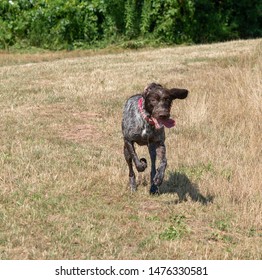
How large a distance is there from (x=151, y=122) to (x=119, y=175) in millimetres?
1473

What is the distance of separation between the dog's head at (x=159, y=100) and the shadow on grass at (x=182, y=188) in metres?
1.44

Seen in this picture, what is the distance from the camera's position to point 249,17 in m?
27.8

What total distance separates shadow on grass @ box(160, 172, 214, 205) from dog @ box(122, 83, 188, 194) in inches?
12.7

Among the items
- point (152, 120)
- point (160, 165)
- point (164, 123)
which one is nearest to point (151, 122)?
point (152, 120)

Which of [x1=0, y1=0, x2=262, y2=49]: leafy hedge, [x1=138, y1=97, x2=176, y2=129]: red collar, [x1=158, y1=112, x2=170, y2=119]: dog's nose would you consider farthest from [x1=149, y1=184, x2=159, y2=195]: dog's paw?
[x1=0, y1=0, x2=262, y2=49]: leafy hedge

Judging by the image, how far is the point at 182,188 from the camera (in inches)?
309

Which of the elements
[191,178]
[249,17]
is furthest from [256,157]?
[249,17]

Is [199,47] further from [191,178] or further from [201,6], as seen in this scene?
[191,178]

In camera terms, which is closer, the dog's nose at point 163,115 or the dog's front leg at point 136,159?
the dog's nose at point 163,115

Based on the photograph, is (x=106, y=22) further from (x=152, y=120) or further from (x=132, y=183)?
(x=152, y=120)

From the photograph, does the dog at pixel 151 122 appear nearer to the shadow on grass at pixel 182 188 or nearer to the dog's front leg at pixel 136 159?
the dog's front leg at pixel 136 159

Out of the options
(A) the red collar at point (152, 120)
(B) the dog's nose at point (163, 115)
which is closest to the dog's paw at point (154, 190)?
(A) the red collar at point (152, 120)

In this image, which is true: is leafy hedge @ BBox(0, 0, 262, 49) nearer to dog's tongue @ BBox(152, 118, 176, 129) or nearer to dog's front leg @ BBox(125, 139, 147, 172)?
dog's front leg @ BBox(125, 139, 147, 172)

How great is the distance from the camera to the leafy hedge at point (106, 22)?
24062 millimetres
